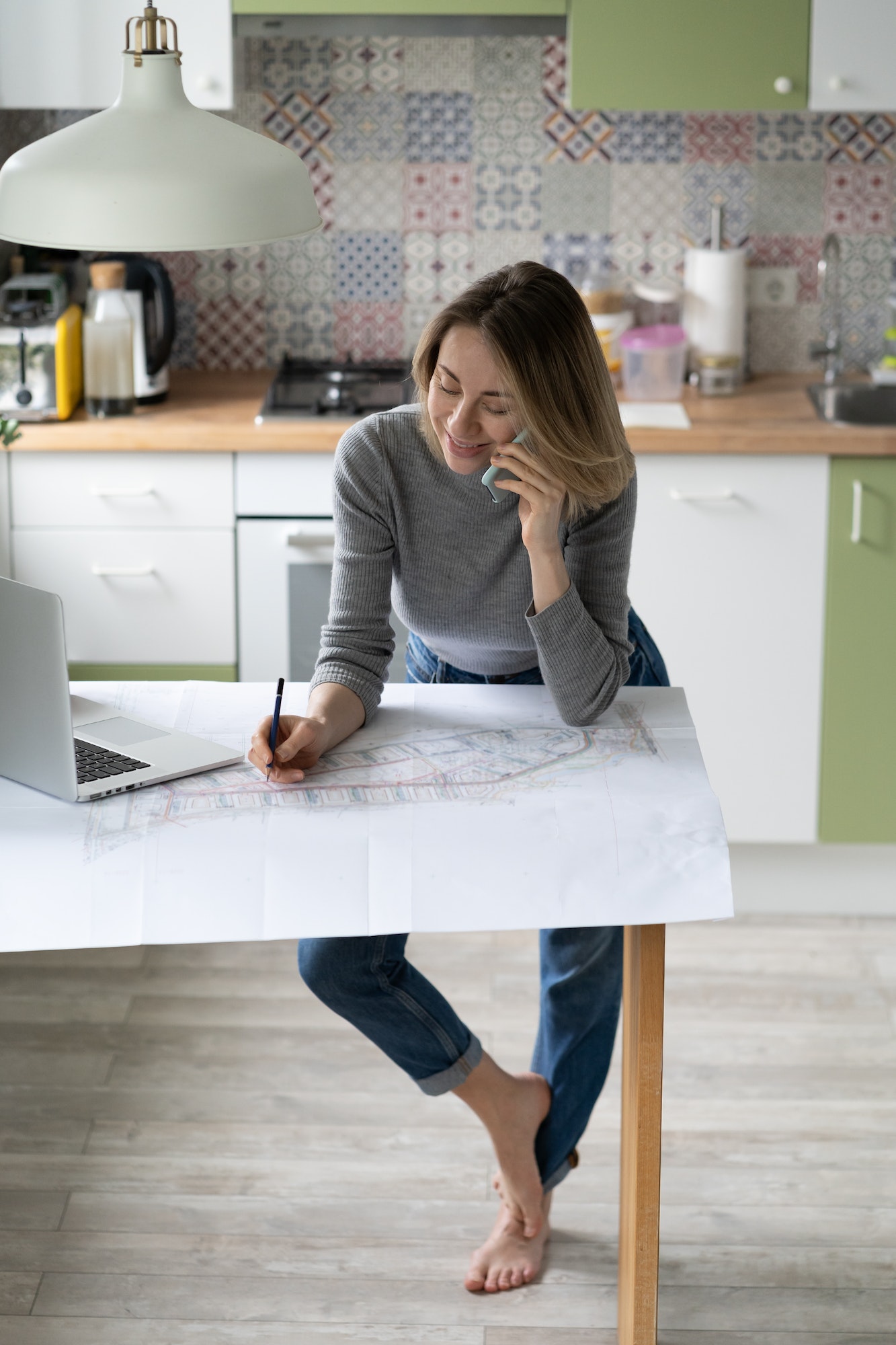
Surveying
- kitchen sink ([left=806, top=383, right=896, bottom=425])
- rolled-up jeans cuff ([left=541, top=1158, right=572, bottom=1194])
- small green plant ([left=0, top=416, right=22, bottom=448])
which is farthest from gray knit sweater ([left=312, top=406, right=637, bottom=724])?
kitchen sink ([left=806, top=383, right=896, bottom=425])

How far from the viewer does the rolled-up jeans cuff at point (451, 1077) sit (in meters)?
1.83

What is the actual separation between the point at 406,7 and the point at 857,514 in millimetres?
1259

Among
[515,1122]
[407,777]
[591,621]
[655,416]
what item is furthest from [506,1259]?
[655,416]

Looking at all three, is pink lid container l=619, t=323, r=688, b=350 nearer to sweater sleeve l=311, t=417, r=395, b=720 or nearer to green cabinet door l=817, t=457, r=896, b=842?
green cabinet door l=817, t=457, r=896, b=842

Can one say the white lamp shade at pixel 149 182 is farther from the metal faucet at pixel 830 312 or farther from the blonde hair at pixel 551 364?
the metal faucet at pixel 830 312

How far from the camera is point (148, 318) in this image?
2990 millimetres

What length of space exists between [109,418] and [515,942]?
1.27m

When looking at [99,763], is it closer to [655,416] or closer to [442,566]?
[442,566]

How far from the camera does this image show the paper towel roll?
10.5 ft

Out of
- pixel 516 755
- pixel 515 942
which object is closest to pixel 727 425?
pixel 515 942

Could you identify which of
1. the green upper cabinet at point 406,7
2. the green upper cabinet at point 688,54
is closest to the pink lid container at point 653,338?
the green upper cabinet at point 688,54

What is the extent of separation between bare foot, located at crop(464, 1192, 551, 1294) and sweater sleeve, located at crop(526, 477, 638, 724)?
708 mm

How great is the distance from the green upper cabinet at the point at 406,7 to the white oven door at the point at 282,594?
3.09 ft

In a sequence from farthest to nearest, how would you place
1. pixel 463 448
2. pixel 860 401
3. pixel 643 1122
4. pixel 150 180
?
1. pixel 860 401
2. pixel 463 448
3. pixel 643 1122
4. pixel 150 180
